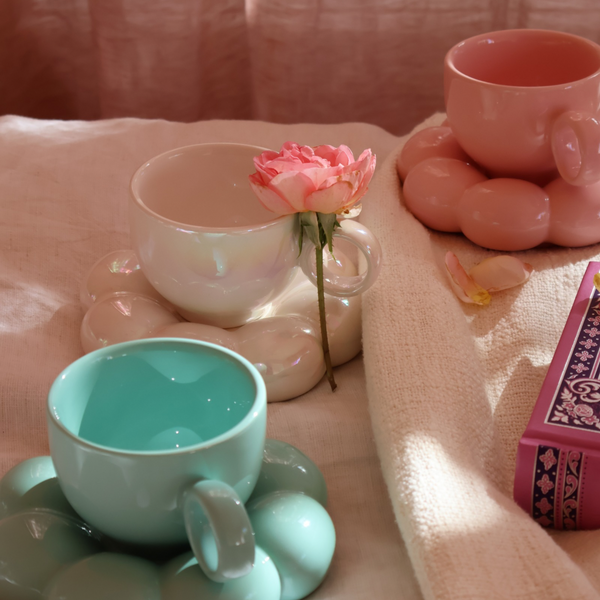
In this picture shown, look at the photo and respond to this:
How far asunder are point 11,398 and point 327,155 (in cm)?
26

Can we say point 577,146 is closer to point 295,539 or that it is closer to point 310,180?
point 310,180

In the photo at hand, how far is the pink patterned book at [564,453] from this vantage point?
1.13 feet

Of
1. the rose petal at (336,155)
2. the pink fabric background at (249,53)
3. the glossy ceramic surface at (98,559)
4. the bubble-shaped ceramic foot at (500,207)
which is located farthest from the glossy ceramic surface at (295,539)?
the pink fabric background at (249,53)

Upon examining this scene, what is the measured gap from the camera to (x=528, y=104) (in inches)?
21.2

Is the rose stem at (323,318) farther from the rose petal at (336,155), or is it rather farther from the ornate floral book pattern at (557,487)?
the ornate floral book pattern at (557,487)

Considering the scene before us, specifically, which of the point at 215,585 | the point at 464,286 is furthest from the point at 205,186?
the point at 215,585

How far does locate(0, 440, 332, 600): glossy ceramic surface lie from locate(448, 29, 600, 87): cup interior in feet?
→ 1.46

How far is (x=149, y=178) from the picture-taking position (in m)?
0.51

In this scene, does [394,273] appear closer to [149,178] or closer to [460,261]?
[460,261]

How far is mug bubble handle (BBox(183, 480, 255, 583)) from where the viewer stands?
277 millimetres

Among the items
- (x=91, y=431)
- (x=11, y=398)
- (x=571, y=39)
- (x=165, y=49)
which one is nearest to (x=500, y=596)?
(x=91, y=431)

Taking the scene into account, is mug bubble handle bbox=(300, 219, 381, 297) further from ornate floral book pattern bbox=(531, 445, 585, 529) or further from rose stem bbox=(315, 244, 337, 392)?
ornate floral book pattern bbox=(531, 445, 585, 529)

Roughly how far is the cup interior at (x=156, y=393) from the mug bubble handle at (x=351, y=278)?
0.49 ft

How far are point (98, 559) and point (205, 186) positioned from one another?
0.32 meters
